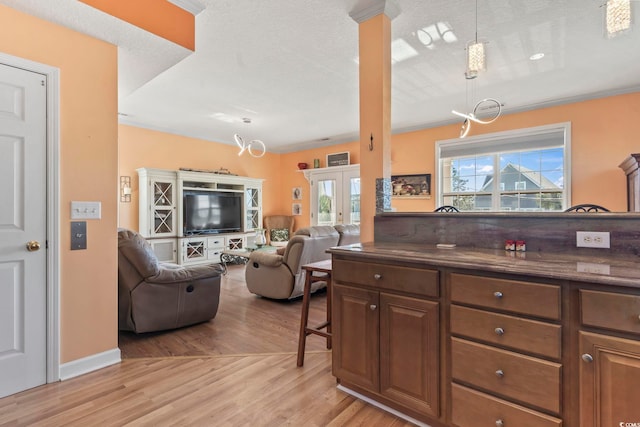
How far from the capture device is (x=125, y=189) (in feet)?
18.1

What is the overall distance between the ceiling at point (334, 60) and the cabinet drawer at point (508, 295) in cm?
216

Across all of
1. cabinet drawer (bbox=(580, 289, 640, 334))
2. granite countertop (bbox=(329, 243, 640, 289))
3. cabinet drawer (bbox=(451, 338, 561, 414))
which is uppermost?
granite countertop (bbox=(329, 243, 640, 289))

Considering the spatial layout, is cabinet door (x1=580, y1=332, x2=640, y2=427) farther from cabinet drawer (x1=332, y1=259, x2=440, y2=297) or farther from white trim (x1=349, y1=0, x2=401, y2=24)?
white trim (x1=349, y1=0, x2=401, y2=24)

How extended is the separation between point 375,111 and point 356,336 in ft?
5.32

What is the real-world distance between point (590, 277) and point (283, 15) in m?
2.68

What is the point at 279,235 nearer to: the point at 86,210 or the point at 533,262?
the point at 86,210

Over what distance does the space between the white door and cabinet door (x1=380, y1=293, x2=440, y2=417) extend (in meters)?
2.27

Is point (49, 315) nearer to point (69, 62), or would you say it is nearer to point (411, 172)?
point (69, 62)

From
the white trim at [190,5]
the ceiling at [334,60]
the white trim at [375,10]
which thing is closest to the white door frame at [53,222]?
the ceiling at [334,60]

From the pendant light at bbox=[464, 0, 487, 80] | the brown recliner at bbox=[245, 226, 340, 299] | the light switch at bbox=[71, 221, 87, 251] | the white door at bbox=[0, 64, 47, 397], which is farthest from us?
the brown recliner at bbox=[245, 226, 340, 299]

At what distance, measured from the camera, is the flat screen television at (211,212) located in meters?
6.01

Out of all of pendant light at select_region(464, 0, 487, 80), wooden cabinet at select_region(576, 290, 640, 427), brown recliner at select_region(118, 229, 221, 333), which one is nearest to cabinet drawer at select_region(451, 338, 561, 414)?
wooden cabinet at select_region(576, 290, 640, 427)

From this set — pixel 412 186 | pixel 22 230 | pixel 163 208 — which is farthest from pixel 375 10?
pixel 163 208

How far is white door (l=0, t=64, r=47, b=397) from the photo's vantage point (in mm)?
1976
